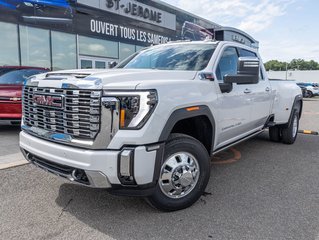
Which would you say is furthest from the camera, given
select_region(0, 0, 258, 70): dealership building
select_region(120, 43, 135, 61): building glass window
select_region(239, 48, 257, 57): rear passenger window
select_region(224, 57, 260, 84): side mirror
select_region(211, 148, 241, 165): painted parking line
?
select_region(120, 43, 135, 61): building glass window

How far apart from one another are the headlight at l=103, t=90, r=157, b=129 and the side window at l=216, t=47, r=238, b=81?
151 cm

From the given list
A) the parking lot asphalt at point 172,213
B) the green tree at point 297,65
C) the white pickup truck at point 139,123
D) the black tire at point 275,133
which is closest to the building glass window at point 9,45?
the parking lot asphalt at point 172,213

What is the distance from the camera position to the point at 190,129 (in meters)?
3.77

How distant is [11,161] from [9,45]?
9.30 m

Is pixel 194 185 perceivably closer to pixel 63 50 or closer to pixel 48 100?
pixel 48 100

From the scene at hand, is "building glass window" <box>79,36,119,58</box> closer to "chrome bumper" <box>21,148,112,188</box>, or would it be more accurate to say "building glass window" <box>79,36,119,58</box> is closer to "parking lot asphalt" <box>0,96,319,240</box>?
Answer: "parking lot asphalt" <box>0,96,319,240</box>

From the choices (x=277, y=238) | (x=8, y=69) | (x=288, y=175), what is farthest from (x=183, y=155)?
(x=8, y=69)

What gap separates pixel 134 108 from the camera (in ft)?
8.93

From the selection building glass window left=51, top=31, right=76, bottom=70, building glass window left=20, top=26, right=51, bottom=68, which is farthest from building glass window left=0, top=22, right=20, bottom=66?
building glass window left=51, top=31, right=76, bottom=70

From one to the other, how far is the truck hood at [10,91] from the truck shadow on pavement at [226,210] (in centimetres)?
379

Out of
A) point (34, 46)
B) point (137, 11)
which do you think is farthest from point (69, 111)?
point (137, 11)

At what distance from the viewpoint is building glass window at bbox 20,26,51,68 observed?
12958 mm

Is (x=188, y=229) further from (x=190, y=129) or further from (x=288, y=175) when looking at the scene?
(x=288, y=175)

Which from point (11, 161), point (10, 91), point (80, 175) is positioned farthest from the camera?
point (10, 91)
